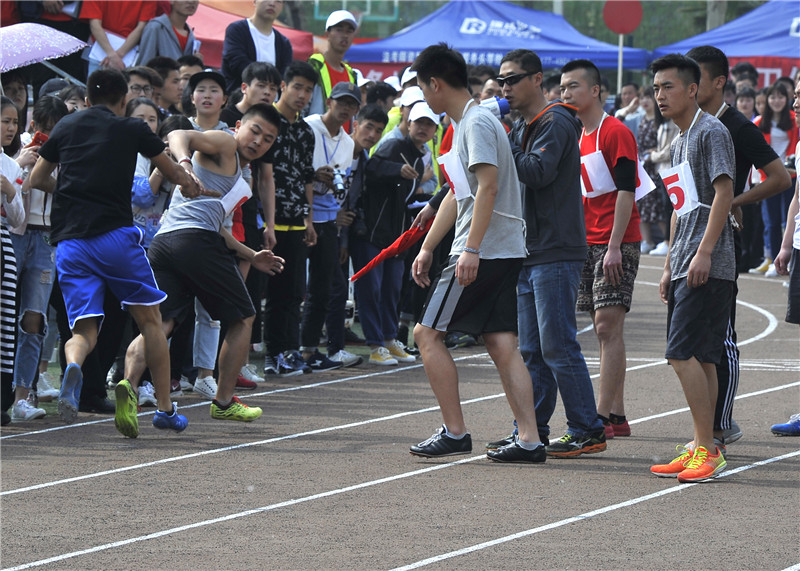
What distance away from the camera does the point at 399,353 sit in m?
11.3

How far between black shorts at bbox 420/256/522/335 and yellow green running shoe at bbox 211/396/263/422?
5.91ft

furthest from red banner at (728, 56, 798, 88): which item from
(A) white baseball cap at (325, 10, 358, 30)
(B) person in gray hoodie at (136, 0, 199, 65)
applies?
(B) person in gray hoodie at (136, 0, 199, 65)

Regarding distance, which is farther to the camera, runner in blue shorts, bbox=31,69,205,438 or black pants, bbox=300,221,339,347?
black pants, bbox=300,221,339,347

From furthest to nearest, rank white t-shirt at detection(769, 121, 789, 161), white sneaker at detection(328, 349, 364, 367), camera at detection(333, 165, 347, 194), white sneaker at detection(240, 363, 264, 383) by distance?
white t-shirt at detection(769, 121, 789, 161) → white sneaker at detection(328, 349, 364, 367) → camera at detection(333, 165, 347, 194) → white sneaker at detection(240, 363, 264, 383)

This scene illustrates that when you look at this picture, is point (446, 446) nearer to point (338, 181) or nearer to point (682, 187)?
point (682, 187)

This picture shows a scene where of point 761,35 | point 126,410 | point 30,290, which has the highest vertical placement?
point 761,35

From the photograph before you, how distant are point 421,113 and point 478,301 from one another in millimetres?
4382

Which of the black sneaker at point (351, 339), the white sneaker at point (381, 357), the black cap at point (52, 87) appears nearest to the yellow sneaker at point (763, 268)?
the black sneaker at point (351, 339)

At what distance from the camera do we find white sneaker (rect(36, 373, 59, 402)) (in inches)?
358

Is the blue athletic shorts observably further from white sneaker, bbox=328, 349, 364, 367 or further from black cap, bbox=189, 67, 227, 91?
white sneaker, bbox=328, 349, 364, 367

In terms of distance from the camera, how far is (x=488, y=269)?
6.86 m

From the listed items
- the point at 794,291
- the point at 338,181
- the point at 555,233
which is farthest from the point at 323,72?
the point at 794,291

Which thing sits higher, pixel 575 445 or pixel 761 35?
pixel 761 35

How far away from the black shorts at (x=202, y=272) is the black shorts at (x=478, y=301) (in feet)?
5.70
